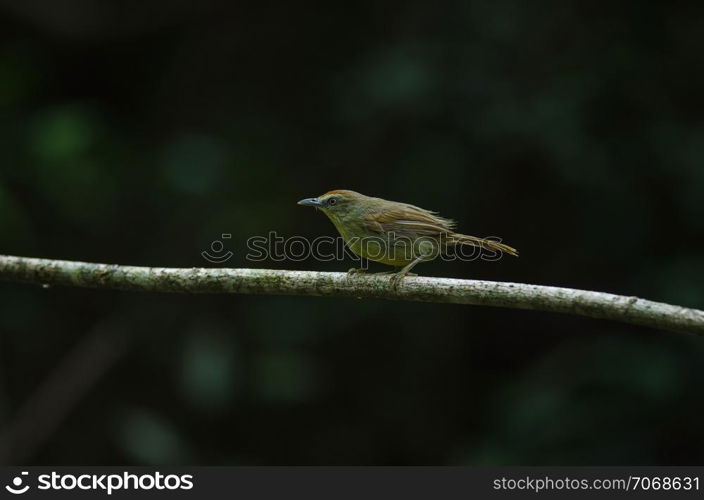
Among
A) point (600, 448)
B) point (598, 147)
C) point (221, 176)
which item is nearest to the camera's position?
point (600, 448)

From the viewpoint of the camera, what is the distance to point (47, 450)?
6.66 metres

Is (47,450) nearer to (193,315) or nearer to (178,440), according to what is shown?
(178,440)

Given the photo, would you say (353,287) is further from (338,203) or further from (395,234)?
(338,203)

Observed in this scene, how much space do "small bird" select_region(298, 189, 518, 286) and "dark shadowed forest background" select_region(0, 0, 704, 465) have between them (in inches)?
86.7

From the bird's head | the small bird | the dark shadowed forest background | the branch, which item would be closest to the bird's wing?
the small bird

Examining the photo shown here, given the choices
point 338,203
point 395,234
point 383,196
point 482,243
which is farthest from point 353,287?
point 383,196

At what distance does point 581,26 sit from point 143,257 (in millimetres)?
3977

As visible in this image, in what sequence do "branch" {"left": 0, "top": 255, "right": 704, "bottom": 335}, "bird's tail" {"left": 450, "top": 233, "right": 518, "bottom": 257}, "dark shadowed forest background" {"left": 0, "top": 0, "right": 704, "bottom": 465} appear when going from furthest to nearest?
"dark shadowed forest background" {"left": 0, "top": 0, "right": 704, "bottom": 465}, "bird's tail" {"left": 450, "top": 233, "right": 518, "bottom": 257}, "branch" {"left": 0, "top": 255, "right": 704, "bottom": 335}

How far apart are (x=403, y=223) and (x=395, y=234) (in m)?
0.09

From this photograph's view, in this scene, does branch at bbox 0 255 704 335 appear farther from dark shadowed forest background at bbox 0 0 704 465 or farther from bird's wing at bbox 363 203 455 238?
dark shadowed forest background at bbox 0 0 704 465

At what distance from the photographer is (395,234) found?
433 cm

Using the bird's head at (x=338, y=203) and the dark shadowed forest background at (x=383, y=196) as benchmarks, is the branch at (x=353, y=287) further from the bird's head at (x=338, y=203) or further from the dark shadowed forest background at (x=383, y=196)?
the dark shadowed forest background at (x=383, y=196)

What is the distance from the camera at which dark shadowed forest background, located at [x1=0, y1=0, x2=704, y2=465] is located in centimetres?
618

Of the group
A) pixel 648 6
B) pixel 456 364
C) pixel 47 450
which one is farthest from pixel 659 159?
pixel 47 450
